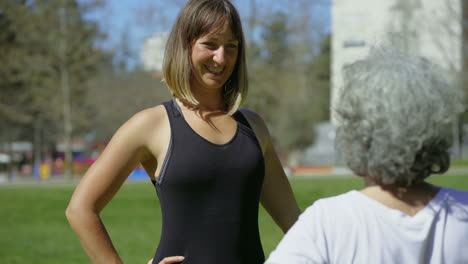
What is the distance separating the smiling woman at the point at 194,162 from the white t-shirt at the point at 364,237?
2.48 feet

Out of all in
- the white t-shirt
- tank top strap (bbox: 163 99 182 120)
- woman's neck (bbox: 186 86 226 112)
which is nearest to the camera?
the white t-shirt

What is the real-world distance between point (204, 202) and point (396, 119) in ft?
3.11

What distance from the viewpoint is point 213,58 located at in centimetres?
268

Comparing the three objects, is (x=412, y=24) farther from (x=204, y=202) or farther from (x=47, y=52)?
(x=204, y=202)

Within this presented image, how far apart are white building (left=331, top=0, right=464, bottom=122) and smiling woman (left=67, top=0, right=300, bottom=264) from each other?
109 feet

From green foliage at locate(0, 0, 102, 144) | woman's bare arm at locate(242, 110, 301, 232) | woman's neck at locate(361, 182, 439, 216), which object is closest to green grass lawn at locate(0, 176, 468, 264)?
woman's bare arm at locate(242, 110, 301, 232)

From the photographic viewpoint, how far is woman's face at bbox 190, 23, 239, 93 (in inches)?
105

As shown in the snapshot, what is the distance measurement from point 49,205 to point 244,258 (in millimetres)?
19393

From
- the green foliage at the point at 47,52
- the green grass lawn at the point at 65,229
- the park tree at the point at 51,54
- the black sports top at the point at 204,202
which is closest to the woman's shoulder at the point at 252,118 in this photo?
the black sports top at the point at 204,202

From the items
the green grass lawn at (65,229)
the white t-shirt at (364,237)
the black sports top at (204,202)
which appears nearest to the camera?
the white t-shirt at (364,237)

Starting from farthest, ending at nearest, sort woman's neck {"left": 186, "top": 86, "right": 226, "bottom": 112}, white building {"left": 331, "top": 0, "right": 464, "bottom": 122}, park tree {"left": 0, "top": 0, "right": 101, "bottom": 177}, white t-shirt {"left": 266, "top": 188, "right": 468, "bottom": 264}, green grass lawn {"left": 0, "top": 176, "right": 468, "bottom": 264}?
park tree {"left": 0, "top": 0, "right": 101, "bottom": 177} < white building {"left": 331, "top": 0, "right": 464, "bottom": 122} < green grass lawn {"left": 0, "top": 176, "right": 468, "bottom": 264} < woman's neck {"left": 186, "top": 86, "right": 226, "bottom": 112} < white t-shirt {"left": 266, "top": 188, "right": 468, "bottom": 264}

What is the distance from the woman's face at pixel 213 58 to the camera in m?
2.68

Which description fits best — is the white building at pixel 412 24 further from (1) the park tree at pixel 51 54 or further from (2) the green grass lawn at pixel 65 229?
(2) the green grass lawn at pixel 65 229

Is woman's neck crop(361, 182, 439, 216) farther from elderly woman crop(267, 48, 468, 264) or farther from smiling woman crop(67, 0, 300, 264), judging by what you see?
smiling woman crop(67, 0, 300, 264)
